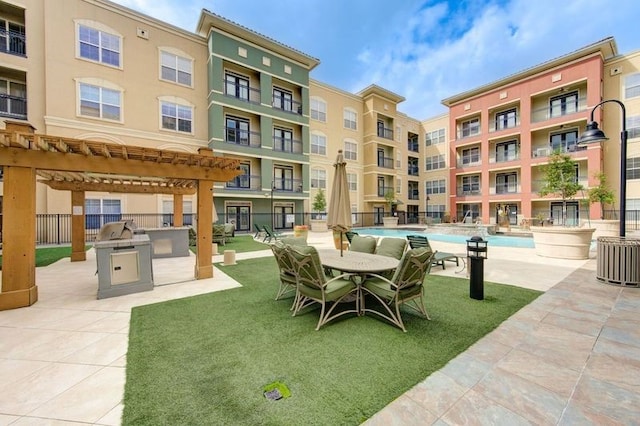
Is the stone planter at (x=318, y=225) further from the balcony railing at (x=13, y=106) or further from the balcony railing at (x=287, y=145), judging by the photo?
the balcony railing at (x=13, y=106)

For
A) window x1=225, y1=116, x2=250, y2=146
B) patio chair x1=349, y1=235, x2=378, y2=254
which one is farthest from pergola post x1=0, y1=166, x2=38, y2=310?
window x1=225, y1=116, x2=250, y2=146

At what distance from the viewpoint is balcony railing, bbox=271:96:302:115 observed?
857 inches

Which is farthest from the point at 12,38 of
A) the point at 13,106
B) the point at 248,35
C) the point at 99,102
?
the point at 248,35

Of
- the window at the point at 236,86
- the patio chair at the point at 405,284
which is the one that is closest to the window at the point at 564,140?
the patio chair at the point at 405,284

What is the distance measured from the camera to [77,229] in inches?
344

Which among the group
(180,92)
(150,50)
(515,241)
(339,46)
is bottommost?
(515,241)

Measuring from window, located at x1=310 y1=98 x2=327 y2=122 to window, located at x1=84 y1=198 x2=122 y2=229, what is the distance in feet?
55.4

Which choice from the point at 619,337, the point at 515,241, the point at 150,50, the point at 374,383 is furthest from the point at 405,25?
the point at 374,383

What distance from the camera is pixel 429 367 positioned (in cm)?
274

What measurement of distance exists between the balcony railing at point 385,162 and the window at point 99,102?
2287 centimetres

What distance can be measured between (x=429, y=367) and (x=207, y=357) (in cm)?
245

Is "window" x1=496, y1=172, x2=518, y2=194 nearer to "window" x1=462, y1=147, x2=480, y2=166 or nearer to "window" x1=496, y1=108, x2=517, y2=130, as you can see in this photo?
"window" x1=462, y1=147, x2=480, y2=166

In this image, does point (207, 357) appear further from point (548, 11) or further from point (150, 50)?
point (150, 50)

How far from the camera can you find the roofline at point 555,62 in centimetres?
1844
